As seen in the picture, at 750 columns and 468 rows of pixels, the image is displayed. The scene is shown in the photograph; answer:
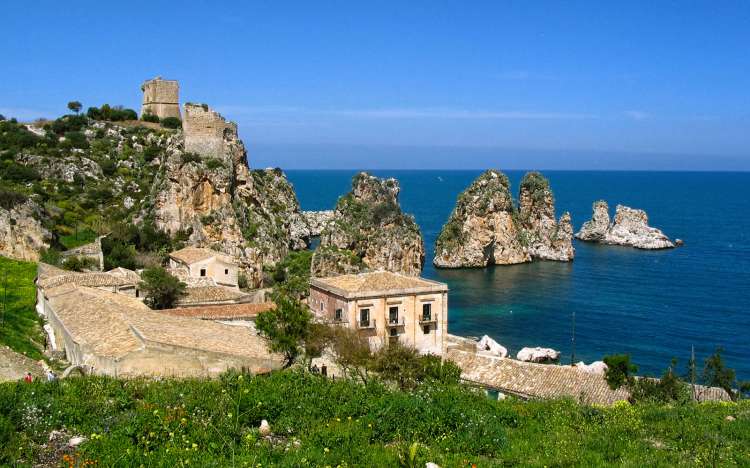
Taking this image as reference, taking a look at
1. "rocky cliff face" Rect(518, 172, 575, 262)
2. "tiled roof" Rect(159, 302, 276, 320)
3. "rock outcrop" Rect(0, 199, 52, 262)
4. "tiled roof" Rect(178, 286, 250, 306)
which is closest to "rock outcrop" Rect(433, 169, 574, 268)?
"rocky cliff face" Rect(518, 172, 575, 262)

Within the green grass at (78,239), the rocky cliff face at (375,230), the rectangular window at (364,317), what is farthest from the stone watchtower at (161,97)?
the rectangular window at (364,317)

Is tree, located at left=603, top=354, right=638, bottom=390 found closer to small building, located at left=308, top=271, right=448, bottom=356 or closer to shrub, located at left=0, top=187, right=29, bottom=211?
small building, located at left=308, top=271, right=448, bottom=356

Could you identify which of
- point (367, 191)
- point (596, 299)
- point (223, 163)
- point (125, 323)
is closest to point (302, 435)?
point (125, 323)

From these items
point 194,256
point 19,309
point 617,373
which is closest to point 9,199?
point 194,256

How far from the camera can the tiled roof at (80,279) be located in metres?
31.3

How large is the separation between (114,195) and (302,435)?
175 feet

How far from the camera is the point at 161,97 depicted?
75.2 meters

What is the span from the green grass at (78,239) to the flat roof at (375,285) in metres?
19.3

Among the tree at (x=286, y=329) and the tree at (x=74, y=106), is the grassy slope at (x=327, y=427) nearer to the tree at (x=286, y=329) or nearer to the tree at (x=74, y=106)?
the tree at (x=286, y=329)

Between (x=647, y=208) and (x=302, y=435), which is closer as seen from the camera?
(x=302, y=435)

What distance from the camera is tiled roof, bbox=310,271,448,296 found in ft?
112

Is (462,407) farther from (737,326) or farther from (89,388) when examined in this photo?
(737,326)

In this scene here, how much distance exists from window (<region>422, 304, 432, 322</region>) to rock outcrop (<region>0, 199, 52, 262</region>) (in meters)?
23.4

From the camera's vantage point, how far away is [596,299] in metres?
70.4
